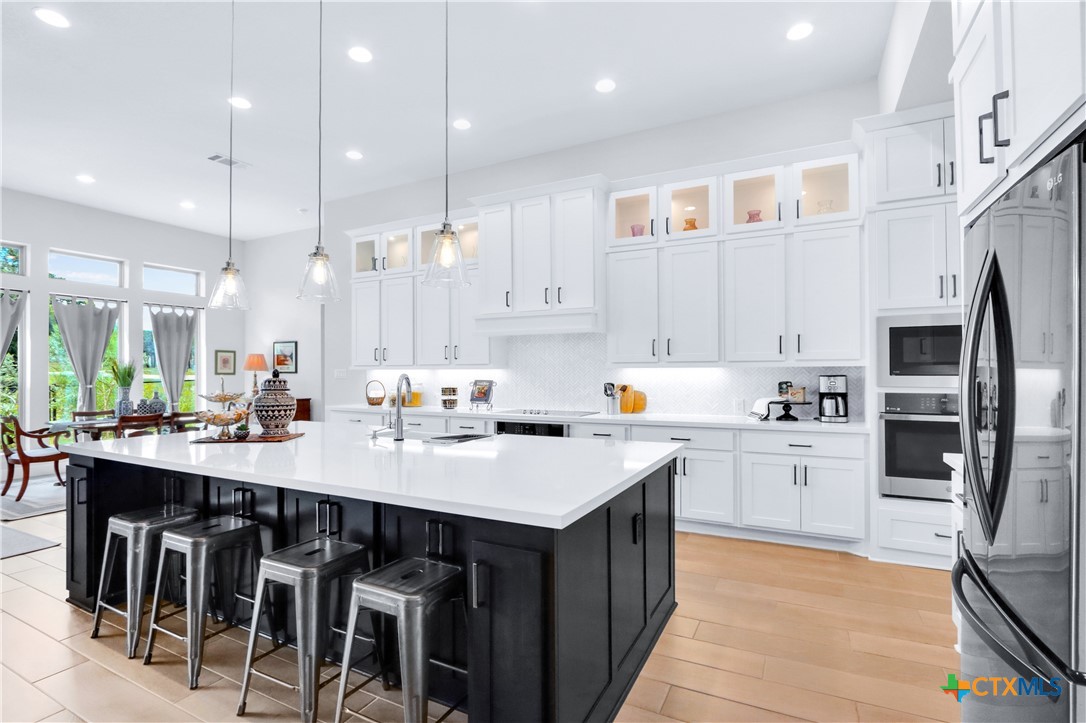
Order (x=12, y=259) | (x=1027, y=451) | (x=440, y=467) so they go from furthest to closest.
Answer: (x=12, y=259) < (x=440, y=467) < (x=1027, y=451)

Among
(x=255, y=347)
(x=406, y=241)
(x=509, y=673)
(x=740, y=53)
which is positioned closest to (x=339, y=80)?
(x=406, y=241)

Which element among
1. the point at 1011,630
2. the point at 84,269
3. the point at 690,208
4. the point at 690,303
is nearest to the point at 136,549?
the point at 1011,630

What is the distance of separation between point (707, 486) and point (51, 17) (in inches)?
206

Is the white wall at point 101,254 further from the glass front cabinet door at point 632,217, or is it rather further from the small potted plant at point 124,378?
the glass front cabinet door at point 632,217

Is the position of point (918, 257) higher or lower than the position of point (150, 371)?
higher

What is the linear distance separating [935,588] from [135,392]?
29.1 feet

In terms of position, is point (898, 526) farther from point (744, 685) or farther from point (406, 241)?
point (406, 241)

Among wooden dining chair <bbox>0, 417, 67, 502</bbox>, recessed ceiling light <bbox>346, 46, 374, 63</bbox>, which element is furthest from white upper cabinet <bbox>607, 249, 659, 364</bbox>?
wooden dining chair <bbox>0, 417, 67, 502</bbox>

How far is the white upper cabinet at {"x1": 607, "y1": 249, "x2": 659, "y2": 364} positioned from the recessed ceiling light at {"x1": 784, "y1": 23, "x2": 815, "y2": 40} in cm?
170

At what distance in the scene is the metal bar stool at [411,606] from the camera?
1627 mm

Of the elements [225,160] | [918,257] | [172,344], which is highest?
[225,160]

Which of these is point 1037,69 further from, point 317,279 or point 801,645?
point 317,279

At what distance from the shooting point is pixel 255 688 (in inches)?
83.8

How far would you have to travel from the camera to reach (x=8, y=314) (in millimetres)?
5957
